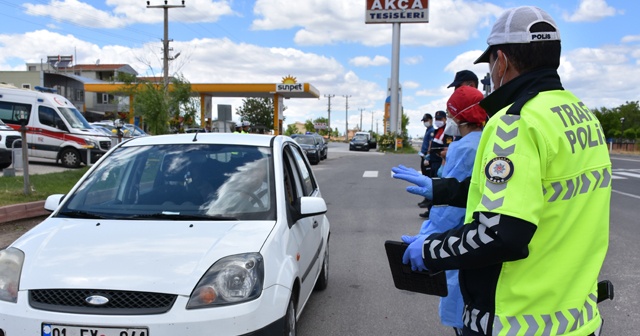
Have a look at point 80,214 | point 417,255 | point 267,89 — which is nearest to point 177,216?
point 80,214

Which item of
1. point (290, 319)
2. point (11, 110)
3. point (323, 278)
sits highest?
point (11, 110)

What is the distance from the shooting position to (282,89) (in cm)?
4394

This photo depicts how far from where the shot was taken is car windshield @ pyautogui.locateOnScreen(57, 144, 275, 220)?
3564 millimetres

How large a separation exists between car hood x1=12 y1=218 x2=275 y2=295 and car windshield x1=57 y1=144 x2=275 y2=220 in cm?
17

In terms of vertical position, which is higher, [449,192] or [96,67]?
[96,67]

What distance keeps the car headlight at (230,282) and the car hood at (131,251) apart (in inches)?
1.8

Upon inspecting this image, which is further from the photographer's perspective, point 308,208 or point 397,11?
point 397,11

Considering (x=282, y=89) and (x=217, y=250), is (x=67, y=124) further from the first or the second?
→ (x=282, y=89)

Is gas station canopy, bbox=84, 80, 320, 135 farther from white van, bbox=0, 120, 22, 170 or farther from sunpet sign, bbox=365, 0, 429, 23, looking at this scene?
white van, bbox=0, 120, 22, 170

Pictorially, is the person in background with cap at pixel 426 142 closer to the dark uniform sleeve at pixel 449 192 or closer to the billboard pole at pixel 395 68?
Answer: the dark uniform sleeve at pixel 449 192

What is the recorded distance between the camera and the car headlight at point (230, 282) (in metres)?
2.70

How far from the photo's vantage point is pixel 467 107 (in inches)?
124

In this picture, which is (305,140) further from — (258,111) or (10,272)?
(258,111)

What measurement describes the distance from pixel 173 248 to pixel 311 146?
73.8ft
